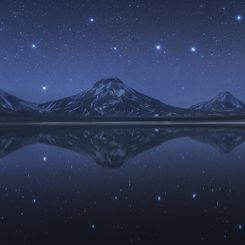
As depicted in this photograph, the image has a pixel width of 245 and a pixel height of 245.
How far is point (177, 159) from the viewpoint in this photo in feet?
77.4

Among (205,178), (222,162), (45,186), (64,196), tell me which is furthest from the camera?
(222,162)

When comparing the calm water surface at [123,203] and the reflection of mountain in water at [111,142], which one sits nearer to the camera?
the calm water surface at [123,203]

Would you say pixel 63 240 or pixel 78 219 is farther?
pixel 78 219

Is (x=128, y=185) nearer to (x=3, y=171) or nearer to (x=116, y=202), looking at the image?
(x=116, y=202)

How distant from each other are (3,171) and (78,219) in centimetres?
992

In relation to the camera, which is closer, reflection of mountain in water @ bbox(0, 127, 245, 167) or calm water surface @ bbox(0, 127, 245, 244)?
calm water surface @ bbox(0, 127, 245, 244)

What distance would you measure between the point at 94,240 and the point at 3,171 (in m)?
11.6

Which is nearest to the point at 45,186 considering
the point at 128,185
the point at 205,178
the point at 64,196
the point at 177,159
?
the point at 64,196

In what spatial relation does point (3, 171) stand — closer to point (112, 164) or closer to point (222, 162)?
point (112, 164)

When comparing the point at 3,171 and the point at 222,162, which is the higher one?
the point at 222,162

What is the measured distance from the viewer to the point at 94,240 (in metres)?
8.34

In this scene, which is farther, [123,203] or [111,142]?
[111,142]

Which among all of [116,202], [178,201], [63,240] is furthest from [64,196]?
[63,240]

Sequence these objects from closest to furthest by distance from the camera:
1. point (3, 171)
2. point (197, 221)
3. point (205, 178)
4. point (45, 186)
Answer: point (197, 221) → point (45, 186) → point (205, 178) → point (3, 171)
